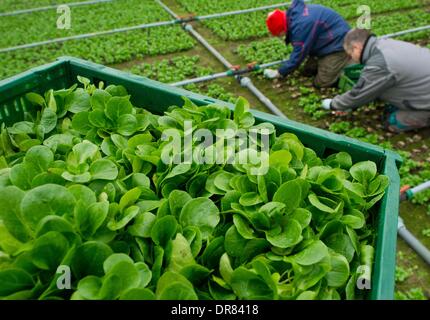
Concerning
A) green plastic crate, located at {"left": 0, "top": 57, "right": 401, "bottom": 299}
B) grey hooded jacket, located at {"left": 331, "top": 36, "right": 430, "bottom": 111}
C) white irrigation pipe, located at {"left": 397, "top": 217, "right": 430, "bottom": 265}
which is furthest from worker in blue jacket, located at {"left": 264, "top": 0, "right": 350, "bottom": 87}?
green plastic crate, located at {"left": 0, "top": 57, "right": 401, "bottom": 299}

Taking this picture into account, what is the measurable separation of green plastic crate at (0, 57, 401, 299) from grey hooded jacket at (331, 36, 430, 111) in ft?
7.08

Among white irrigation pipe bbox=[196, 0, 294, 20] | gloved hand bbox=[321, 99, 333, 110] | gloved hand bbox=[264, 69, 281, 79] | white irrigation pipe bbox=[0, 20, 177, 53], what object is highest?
white irrigation pipe bbox=[196, 0, 294, 20]

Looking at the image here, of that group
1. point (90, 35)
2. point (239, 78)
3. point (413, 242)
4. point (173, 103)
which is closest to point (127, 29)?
point (90, 35)

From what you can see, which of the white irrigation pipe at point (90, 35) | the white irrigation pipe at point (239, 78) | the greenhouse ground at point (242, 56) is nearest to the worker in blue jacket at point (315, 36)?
the greenhouse ground at point (242, 56)

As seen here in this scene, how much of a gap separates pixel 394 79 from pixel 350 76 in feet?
2.43

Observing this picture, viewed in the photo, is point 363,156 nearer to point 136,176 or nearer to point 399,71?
point 136,176

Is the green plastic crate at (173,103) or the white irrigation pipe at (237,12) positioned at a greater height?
the green plastic crate at (173,103)

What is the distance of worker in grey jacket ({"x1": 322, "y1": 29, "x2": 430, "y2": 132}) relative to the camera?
356 cm

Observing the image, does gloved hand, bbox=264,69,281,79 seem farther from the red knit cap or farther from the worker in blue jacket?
the red knit cap

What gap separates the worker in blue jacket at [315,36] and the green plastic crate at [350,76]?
0.18 m

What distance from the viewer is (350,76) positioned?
4.30 metres

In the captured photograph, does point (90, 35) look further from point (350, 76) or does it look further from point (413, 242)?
point (413, 242)

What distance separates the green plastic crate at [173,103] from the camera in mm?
1328

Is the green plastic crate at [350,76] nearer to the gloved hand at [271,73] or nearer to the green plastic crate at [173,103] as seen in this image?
the gloved hand at [271,73]
